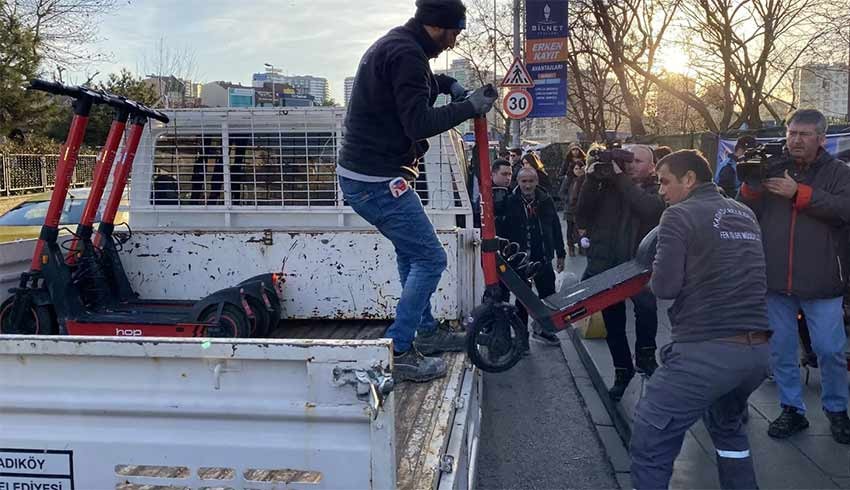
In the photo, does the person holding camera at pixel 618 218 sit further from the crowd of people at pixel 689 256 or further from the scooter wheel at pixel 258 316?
the scooter wheel at pixel 258 316

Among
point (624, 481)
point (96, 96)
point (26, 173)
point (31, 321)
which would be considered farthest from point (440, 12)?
point (26, 173)

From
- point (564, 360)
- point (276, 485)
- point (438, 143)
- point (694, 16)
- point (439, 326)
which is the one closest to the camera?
point (276, 485)

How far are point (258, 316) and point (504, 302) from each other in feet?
4.91

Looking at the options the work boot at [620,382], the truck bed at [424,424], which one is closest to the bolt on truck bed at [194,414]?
the truck bed at [424,424]

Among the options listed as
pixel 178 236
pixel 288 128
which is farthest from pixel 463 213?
pixel 178 236

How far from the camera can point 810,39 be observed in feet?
75.7

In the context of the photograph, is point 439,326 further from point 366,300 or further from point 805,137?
point 805,137

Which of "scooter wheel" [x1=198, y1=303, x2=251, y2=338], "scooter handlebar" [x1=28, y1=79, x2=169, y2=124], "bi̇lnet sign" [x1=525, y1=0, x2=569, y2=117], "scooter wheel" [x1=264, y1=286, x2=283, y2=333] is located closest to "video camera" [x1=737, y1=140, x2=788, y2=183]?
"scooter wheel" [x1=264, y1=286, x2=283, y2=333]

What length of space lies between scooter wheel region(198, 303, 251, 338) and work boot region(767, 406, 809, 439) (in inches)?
130

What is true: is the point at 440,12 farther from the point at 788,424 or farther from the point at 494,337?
the point at 788,424

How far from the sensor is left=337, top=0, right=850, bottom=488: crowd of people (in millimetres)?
3055

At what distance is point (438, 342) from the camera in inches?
162

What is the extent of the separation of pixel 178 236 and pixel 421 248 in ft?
6.57

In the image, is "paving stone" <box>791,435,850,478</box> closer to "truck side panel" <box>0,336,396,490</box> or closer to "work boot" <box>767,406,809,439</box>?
Result: "work boot" <box>767,406,809,439</box>
